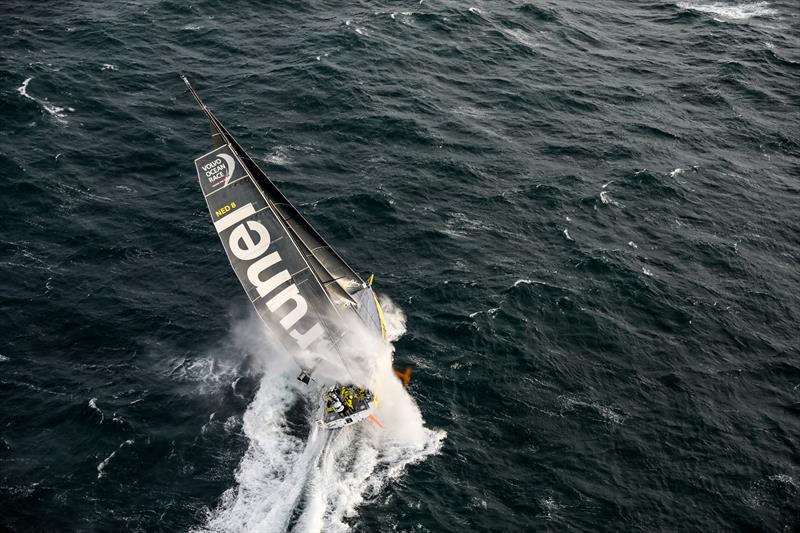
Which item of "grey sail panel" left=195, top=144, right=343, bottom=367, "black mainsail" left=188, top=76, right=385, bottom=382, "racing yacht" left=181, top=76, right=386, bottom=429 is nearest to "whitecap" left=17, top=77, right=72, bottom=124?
"black mainsail" left=188, top=76, right=385, bottom=382

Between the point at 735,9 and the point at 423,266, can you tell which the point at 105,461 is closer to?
the point at 423,266

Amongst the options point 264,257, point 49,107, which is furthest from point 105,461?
point 49,107

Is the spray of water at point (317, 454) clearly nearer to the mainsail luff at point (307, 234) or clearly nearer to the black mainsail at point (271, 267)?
the black mainsail at point (271, 267)

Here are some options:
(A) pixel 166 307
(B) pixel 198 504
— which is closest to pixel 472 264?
(A) pixel 166 307

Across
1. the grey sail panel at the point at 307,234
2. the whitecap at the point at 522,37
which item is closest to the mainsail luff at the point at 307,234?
the grey sail panel at the point at 307,234

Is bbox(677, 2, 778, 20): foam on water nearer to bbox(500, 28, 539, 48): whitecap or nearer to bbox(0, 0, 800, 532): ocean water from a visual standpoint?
bbox(0, 0, 800, 532): ocean water
